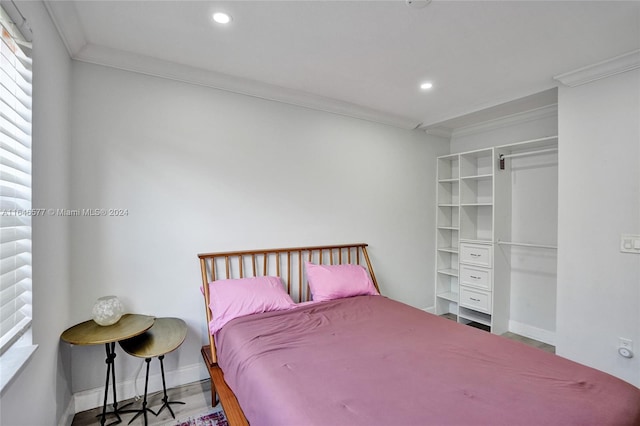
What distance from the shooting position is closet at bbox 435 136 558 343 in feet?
10.9

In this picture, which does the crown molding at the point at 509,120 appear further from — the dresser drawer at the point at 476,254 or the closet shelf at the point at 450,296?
the closet shelf at the point at 450,296

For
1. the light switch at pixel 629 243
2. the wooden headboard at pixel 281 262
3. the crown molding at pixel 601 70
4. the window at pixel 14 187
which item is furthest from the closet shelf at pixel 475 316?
the window at pixel 14 187

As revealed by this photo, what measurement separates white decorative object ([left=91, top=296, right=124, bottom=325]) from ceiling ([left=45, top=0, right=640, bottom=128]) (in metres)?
1.66

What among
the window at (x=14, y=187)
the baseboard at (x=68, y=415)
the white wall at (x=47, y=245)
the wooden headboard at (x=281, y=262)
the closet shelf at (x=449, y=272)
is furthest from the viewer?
the closet shelf at (x=449, y=272)

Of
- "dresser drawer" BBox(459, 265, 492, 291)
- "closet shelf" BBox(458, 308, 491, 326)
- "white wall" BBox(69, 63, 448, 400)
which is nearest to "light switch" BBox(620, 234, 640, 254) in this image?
"dresser drawer" BBox(459, 265, 492, 291)

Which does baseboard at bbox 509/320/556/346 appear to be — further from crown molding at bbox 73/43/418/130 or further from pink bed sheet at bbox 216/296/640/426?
crown molding at bbox 73/43/418/130

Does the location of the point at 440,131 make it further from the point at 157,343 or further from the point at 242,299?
the point at 157,343

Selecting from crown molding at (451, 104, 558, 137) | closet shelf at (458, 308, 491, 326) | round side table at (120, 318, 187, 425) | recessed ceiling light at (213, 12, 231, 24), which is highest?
recessed ceiling light at (213, 12, 231, 24)

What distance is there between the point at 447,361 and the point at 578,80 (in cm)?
246

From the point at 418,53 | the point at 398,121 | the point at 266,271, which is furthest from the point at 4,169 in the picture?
the point at 398,121

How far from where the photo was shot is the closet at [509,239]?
3318 millimetres

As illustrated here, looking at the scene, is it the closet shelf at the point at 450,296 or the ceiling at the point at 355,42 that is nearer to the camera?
the ceiling at the point at 355,42

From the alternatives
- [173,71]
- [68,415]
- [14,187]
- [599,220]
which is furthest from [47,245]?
[599,220]

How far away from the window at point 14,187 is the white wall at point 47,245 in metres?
0.06
